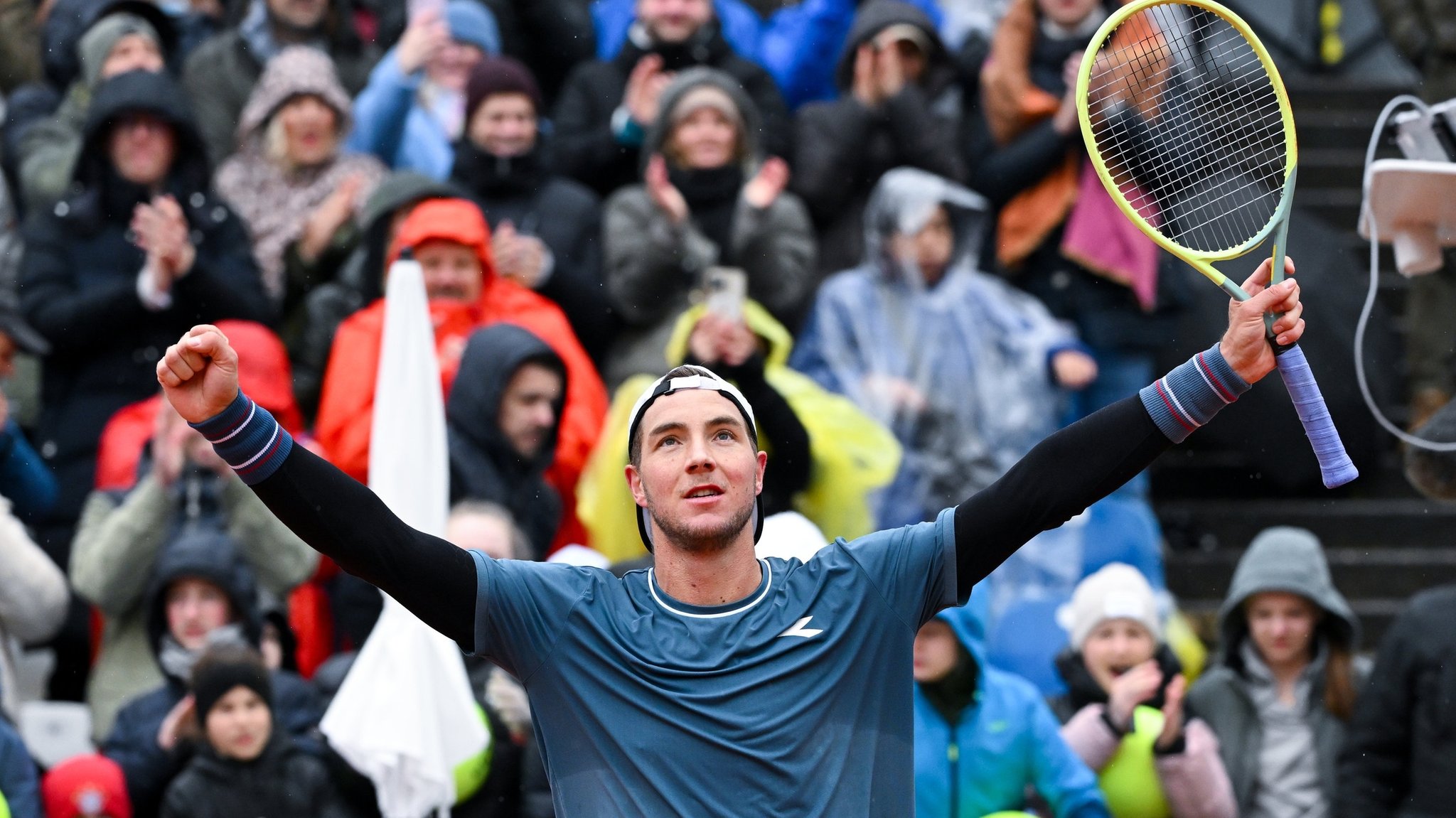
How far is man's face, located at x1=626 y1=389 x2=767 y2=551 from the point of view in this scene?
4078 millimetres

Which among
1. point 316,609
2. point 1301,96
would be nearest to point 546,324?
point 316,609

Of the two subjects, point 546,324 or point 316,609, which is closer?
point 316,609

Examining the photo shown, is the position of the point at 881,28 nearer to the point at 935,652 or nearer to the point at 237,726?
the point at 935,652

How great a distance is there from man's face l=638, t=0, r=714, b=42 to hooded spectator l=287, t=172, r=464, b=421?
1.42 metres

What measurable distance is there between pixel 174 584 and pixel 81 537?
16.9 inches

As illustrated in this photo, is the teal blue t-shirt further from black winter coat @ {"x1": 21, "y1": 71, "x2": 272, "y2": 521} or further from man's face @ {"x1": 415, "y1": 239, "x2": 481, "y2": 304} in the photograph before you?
black winter coat @ {"x1": 21, "y1": 71, "x2": 272, "y2": 521}

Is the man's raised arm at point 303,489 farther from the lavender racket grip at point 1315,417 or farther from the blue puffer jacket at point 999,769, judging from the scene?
the blue puffer jacket at point 999,769

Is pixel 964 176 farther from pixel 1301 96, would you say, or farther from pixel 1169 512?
pixel 1301 96

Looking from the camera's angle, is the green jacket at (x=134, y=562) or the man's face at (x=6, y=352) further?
the man's face at (x=6, y=352)

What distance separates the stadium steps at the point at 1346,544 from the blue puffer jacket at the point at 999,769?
9.03 ft

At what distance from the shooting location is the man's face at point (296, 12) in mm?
9570

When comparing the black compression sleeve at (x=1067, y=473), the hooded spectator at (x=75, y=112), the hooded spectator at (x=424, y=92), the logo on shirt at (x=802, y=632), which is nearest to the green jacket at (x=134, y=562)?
the hooded spectator at (x=75, y=112)

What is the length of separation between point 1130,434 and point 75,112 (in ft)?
20.6

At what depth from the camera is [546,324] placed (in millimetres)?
7922
